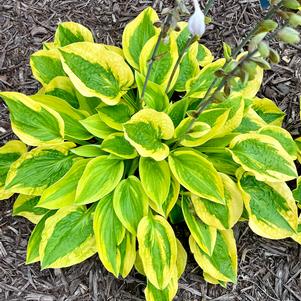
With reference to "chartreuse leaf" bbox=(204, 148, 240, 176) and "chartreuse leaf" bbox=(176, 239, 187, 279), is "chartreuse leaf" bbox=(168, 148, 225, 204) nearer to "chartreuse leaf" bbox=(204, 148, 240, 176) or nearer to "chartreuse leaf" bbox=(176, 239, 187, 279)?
"chartreuse leaf" bbox=(204, 148, 240, 176)

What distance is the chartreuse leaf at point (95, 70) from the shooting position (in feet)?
6.92

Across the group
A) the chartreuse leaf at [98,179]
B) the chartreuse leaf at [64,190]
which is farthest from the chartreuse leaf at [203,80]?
the chartreuse leaf at [64,190]

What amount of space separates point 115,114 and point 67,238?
60cm

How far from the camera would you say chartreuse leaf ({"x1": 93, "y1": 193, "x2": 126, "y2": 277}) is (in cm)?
209

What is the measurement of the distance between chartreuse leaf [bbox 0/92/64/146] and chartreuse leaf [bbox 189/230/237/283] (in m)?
0.85

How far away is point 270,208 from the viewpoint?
2.21 metres

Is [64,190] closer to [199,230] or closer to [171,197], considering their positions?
[171,197]

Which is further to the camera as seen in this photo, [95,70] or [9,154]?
[9,154]

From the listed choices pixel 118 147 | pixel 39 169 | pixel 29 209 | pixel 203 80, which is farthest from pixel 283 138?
pixel 29 209

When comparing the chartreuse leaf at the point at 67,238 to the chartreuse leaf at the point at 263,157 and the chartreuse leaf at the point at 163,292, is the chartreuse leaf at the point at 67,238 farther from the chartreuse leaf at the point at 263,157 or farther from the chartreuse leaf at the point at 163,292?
the chartreuse leaf at the point at 263,157

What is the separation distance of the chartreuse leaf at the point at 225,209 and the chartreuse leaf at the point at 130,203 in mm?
241

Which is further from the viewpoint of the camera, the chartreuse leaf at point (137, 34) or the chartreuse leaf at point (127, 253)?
the chartreuse leaf at point (137, 34)

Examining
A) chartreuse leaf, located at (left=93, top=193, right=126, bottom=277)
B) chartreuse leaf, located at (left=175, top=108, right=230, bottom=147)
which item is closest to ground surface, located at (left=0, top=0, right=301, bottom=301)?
chartreuse leaf, located at (left=93, top=193, right=126, bottom=277)

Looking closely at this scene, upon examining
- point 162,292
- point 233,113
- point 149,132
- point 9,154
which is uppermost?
point 233,113
